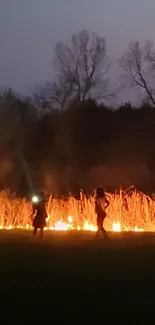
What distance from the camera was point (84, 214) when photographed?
26.3 metres

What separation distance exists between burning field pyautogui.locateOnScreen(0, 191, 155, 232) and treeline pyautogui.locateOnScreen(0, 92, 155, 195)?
6.76 meters

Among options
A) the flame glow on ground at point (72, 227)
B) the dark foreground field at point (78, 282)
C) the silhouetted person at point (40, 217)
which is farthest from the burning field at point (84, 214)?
the dark foreground field at point (78, 282)

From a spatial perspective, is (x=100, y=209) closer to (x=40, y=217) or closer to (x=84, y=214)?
(x=40, y=217)

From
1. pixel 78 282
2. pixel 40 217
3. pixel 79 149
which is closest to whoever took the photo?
pixel 78 282

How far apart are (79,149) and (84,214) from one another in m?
11.3

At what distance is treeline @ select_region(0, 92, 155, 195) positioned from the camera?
3494 centimetres

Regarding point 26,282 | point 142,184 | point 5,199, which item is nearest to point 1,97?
point 142,184

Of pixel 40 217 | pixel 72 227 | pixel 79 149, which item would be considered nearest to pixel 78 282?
pixel 40 217

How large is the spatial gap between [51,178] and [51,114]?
7017 millimetres

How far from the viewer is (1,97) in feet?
143

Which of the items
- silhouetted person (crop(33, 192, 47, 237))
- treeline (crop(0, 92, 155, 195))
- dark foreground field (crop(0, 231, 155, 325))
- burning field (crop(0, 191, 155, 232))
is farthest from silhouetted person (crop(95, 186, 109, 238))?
treeline (crop(0, 92, 155, 195))

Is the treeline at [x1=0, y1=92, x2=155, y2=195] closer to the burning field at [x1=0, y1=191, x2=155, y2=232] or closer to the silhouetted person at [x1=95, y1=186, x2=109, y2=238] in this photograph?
the burning field at [x1=0, y1=191, x2=155, y2=232]

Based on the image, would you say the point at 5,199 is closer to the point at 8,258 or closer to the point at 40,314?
the point at 8,258

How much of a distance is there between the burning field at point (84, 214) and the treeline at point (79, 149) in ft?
22.2
